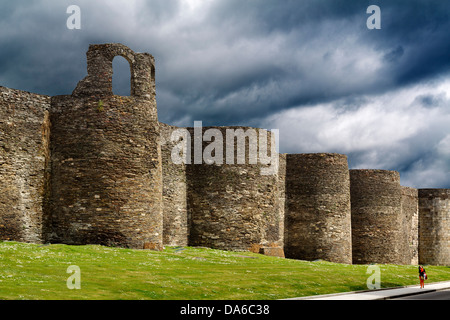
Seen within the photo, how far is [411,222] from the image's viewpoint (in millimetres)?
54375

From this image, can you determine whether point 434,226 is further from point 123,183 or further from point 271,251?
point 123,183

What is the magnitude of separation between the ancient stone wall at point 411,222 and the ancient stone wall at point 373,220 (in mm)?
4938

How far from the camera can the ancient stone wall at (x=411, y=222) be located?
172 feet

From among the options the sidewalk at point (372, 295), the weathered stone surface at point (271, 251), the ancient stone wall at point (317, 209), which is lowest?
the sidewalk at point (372, 295)

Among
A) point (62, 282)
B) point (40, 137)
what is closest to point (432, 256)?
point (40, 137)

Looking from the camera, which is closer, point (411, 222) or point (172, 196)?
point (172, 196)

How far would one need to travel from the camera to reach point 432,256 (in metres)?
55.6

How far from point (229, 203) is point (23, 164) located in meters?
12.7

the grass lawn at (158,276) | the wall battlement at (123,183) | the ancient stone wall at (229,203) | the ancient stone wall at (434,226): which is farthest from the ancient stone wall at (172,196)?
the ancient stone wall at (434,226)

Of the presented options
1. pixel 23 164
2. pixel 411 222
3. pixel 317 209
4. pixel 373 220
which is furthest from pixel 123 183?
pixel 411 222

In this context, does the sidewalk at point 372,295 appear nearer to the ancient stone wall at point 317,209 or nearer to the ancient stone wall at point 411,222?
the ancient stone wall at point 317,209
